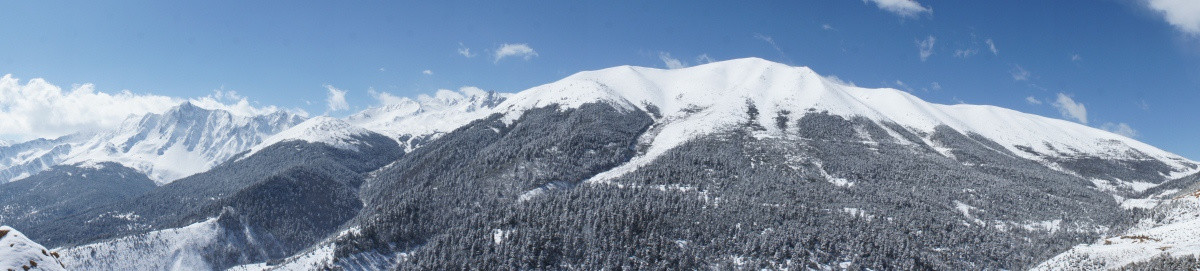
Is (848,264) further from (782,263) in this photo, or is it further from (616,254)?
(616,254)

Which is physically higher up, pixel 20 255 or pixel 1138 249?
pixel 20 255

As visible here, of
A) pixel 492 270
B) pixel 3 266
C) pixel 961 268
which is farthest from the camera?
pixel 492 270

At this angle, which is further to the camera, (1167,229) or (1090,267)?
(1167,229)

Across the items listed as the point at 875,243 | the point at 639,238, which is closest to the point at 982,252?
the point at 875,243

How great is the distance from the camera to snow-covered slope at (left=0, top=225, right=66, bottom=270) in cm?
2225

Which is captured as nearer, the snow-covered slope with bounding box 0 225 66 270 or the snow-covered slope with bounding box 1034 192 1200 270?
the snow-covered slope with bounding box 0 225 66 270

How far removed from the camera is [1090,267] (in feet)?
430

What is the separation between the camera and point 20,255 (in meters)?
22.6

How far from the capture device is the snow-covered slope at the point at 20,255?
22250mm

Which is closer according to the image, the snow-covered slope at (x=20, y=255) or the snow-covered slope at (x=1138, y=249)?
the snow-covered slope at (x=20, y=255)

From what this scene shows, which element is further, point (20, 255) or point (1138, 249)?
point (1138, 249)

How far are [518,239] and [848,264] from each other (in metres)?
102

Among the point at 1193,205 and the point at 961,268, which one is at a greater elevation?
the point at 1193,205

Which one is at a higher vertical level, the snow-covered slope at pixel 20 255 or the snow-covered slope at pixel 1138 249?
the snow-covered slope at pixel 20 255
